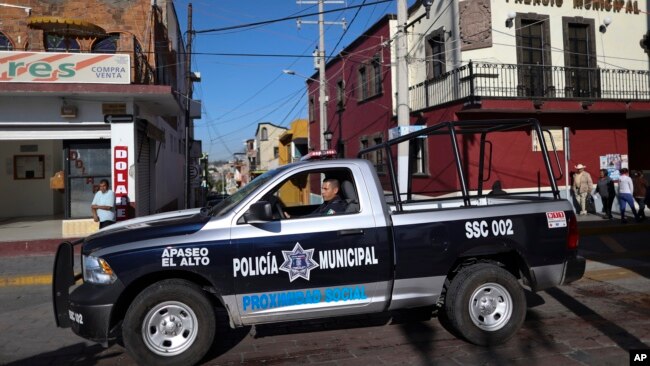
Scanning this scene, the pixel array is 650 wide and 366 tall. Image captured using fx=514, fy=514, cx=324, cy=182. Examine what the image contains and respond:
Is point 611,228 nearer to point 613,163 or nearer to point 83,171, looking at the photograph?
point 613,163

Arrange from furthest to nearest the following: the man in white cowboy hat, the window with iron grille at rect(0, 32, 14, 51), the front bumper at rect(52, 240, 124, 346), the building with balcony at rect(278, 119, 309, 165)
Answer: the building with balcony at rect(278, 119, 309, 165)
the man in white cowboy hat
the window with iron grille at rect(0, 32, 14, 51)
the front bumper at rect(52, 240, 124, 346)

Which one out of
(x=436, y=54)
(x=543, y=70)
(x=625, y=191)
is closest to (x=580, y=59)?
(x=543, y=70)

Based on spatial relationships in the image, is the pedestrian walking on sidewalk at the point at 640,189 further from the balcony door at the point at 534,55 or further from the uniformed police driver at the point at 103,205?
the uniformed police driver at the point at 103,205

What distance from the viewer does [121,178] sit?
42.7 feet

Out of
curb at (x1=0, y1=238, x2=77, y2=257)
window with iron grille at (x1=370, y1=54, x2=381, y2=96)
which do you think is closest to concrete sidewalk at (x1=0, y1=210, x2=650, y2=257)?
curb at (x1=0, y1=238, x2=77, y2=257)

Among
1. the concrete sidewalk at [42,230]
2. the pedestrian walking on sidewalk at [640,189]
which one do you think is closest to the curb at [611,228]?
the concrete sidewalk at [42,230]

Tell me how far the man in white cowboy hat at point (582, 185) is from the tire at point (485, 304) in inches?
487

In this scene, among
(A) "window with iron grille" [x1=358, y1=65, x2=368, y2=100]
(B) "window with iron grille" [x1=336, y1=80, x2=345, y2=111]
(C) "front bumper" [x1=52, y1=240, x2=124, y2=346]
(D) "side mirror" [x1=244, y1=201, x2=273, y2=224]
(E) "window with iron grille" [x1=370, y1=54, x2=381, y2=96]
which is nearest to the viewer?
(C) "front bumper" [x1=52, y1=240, x2=124, y2=346]

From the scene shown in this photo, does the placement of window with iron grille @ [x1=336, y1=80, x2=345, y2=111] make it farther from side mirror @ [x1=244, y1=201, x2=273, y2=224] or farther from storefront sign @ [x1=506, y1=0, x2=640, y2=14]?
side mirror @ [x1=244, y1=201, x2=273, y2=224]

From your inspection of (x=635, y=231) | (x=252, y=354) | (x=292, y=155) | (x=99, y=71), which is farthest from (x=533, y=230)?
(x=292, y=155)

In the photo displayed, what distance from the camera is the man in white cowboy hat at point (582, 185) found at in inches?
621

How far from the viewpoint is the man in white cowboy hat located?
1577 cm

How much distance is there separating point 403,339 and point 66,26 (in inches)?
484

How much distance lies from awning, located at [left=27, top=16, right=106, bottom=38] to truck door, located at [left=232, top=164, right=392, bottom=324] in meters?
10.3
